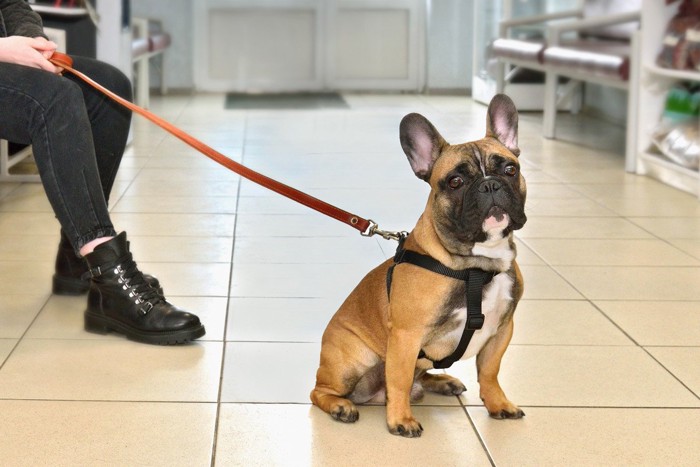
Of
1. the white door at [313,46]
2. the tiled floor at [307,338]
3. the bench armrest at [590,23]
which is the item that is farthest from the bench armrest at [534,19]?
the tiled floor at [307,338]

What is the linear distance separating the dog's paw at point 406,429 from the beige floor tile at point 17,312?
0.93m

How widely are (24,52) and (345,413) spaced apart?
1.05 m

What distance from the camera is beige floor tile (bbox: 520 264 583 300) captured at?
262 centimetres

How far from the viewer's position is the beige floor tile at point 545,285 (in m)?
2.62

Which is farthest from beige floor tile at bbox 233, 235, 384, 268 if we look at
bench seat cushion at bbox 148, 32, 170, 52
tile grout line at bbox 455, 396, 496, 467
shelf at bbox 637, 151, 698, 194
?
bench seat cushion at bbox 148, 32, 170, 52

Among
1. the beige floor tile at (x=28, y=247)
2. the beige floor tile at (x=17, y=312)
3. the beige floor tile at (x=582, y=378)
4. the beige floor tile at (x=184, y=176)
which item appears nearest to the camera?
the beige floor tile at (x=582, y=378)

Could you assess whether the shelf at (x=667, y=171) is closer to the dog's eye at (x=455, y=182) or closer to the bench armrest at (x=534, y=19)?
the bench armrest at (x=534, y=19)

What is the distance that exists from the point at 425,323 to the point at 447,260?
10 cm

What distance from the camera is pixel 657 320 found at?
2.42m

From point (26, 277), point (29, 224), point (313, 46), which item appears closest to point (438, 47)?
point (313, 46)

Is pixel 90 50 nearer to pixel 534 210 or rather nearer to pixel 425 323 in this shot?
pixel 534 210

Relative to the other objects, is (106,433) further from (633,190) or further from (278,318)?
(633,190)

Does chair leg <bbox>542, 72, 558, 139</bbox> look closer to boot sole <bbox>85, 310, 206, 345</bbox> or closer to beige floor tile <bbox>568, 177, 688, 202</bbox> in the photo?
beige floor tile <bbox>568, 177, 688, 202</bbox>

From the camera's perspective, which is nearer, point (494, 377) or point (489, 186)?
point (489, 186)
